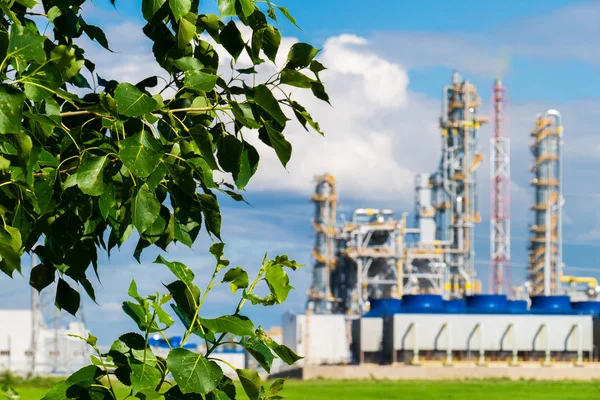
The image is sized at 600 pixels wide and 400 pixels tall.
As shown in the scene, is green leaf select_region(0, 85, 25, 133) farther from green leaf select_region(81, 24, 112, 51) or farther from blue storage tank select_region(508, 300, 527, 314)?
blue storage tank select_region(508, 300, 527, 314)

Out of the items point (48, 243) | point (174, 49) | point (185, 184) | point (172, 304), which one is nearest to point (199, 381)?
point (172, 304)

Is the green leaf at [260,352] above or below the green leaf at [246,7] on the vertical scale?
below

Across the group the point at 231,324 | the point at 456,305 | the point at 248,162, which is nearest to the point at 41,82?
the point at 248,162

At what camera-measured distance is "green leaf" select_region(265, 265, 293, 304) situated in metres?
2.43

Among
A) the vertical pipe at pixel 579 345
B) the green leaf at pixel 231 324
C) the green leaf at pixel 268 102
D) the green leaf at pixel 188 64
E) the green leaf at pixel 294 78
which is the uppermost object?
the green leaf at pixel 188 64

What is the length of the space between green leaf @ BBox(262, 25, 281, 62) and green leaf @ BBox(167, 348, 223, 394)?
82cm

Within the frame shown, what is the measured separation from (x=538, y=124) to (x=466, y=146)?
6.20 m

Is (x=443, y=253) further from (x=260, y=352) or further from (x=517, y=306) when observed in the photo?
(x=260, y=352)

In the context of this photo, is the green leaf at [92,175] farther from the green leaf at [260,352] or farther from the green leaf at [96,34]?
the green leaf at [96,34]

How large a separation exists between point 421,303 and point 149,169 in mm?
62079

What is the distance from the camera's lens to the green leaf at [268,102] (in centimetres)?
240

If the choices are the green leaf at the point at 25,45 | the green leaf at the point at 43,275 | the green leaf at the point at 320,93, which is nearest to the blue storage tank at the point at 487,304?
the green leaf at the point at 43,275

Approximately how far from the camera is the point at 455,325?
201 ft

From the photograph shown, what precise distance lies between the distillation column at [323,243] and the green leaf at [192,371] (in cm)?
7150
